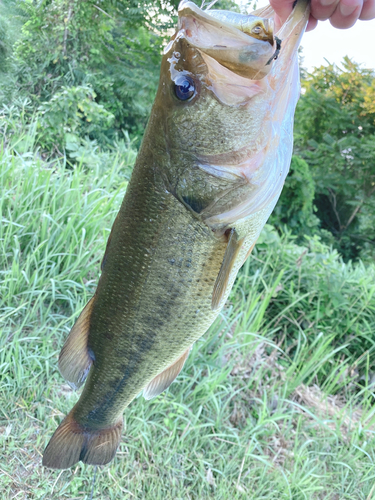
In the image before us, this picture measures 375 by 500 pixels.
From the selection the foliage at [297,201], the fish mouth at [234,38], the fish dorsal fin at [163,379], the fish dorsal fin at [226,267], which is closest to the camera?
the fish mouth at [234,38]

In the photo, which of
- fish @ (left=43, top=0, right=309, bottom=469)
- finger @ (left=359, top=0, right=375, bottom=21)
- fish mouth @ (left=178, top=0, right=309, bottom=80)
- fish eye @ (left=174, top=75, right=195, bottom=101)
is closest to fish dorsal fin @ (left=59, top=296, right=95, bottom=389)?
fish @ (left=43, top=0, right=309, bottom=469)

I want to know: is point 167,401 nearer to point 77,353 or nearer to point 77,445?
point 77,445

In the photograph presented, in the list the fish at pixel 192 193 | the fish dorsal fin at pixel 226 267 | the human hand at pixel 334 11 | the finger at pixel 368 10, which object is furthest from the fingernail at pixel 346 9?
the fish dorsal fin at pixel 226 267

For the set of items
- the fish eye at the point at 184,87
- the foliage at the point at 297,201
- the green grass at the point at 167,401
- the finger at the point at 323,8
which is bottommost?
the green grass at the point at 167,401

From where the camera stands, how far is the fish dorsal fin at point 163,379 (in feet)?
4.72

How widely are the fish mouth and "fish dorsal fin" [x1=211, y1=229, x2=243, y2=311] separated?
17.3 inches

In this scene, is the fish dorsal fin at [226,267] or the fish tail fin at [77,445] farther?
the fish tail fin at [77,445]

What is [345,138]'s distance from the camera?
5.69m

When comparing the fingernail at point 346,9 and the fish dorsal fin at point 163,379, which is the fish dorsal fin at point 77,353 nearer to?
the fish dorsal fin at point 163,379

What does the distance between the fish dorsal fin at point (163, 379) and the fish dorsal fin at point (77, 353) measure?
0.27 meters

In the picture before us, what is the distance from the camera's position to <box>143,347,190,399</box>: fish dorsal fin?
144 cm

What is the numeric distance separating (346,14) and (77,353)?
1473 mm

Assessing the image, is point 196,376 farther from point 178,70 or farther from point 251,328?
point 178,70

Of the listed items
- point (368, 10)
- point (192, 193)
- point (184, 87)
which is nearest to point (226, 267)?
point (192, 193)
